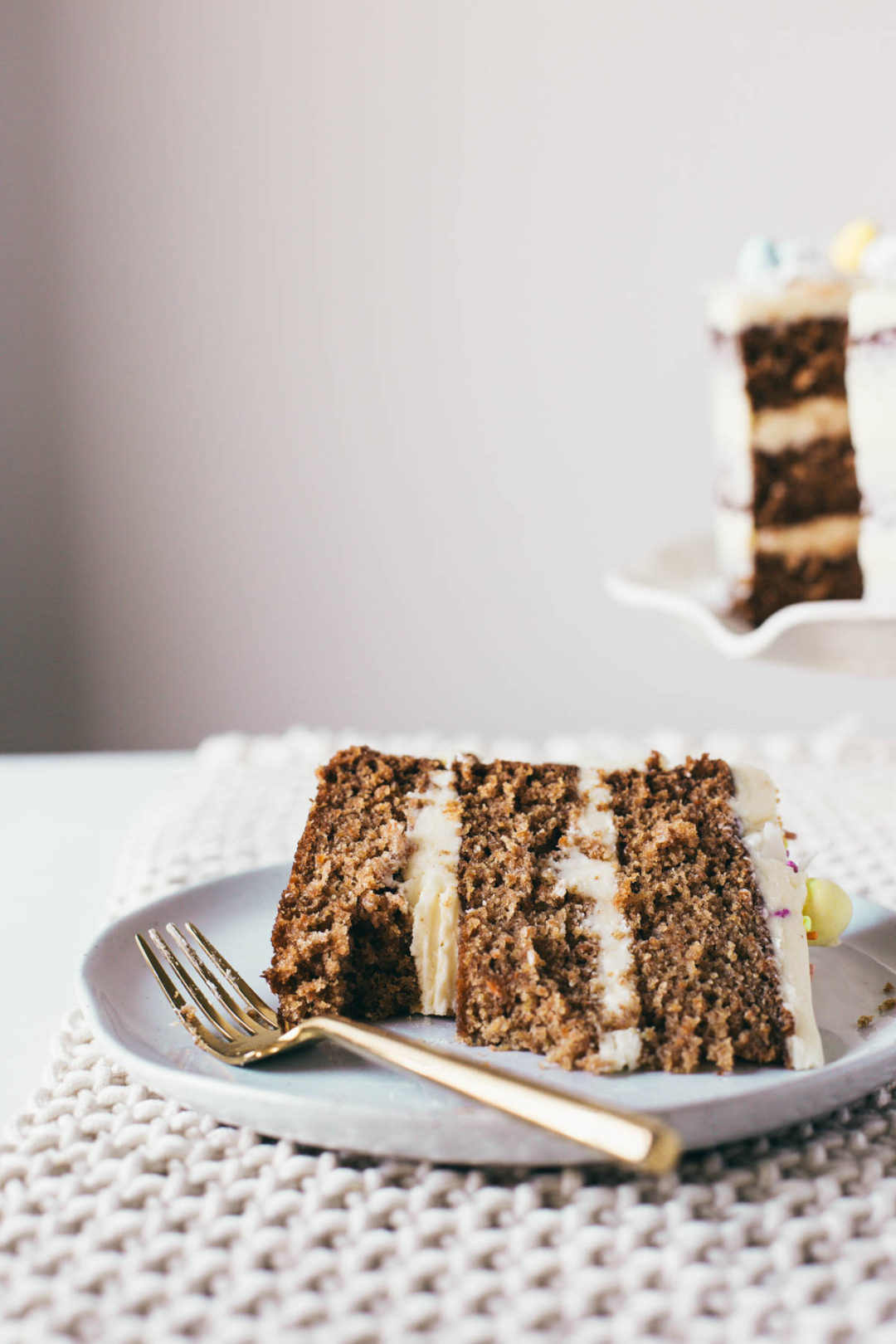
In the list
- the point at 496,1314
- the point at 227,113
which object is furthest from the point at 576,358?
the point at 496,1314

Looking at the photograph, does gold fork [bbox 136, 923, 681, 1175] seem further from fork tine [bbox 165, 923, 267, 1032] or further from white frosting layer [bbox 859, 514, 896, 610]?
white frosting layer [bbox 859, 514, 896, 610]

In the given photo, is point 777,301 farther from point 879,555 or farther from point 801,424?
point 879,555

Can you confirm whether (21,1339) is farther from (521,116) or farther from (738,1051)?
(521,116)

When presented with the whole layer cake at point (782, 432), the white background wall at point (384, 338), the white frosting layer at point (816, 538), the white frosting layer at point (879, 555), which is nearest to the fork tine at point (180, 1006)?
the white frosting layer at point (879, 555)

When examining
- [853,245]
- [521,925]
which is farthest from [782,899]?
[853,245]

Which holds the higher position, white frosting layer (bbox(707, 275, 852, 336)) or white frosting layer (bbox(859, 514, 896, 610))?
white frosting layer (bbox(707, 275, 852, 336))

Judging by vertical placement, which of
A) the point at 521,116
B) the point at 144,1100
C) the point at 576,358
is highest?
the point at 521,116

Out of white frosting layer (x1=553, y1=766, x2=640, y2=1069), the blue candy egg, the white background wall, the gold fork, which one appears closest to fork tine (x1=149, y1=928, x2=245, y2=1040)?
the gold fork

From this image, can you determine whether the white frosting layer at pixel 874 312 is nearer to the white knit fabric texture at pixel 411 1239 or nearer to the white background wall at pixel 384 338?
the white knit fabric texture at pixel 411 1239
